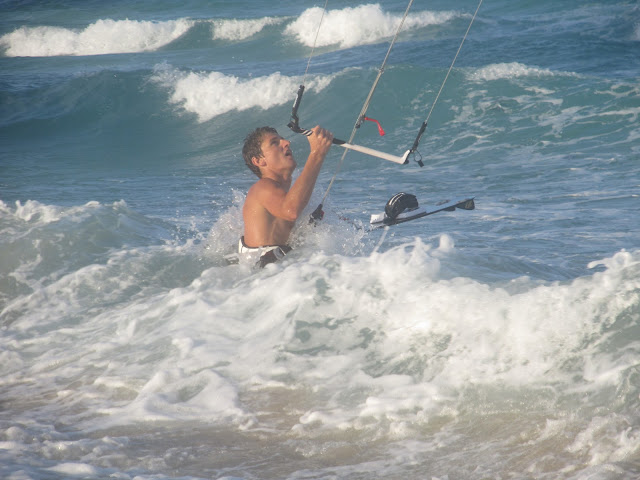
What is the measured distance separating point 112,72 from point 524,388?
17.2 meters

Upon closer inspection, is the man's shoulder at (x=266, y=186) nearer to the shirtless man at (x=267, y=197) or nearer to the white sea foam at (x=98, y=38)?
the shirtless man at (x=267, y=197)

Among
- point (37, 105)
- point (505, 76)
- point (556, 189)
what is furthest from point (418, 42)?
point (556, 189)

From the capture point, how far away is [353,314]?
446cm

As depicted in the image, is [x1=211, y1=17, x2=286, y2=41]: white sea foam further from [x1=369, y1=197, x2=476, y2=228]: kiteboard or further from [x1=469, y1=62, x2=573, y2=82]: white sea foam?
[x1=369, y1=197, x2=476, y2=228]: kiteboard

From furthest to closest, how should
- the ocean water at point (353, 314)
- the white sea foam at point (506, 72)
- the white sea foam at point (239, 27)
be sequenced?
the white sea foam at point (239, 27) < the white sea foam at point (506, 72) < the ocean water at point (353, 314)

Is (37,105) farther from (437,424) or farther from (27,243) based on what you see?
(437,424)

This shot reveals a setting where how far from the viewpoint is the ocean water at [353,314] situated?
3312mm

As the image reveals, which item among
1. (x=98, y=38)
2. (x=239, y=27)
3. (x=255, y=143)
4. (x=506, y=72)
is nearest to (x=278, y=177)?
(x=255, y=143)

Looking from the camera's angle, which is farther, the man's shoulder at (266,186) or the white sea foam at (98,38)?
the white sea foam at (98,38)

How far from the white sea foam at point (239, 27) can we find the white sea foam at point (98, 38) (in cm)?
160

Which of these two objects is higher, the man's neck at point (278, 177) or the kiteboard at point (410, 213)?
the man's neck at point (278, 177)

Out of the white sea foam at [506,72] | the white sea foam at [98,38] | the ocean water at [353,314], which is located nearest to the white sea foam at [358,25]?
the white sea foam at [98,38]

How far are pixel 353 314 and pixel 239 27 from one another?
2441cm

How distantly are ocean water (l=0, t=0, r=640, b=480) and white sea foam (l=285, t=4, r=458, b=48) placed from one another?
36.9 feet
